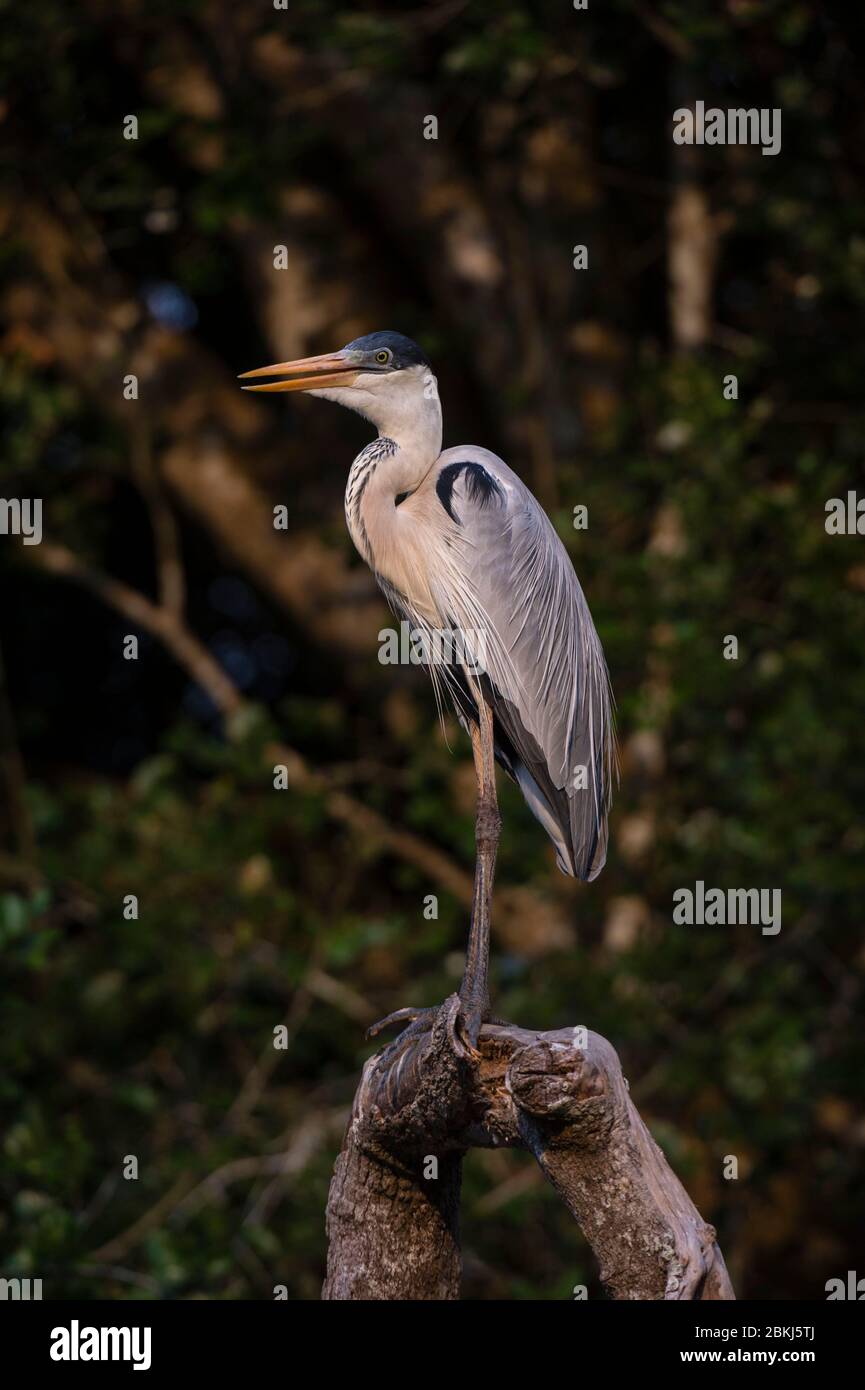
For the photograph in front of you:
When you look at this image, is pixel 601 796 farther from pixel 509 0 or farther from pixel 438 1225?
pixel 509 0

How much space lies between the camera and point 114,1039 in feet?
23.5

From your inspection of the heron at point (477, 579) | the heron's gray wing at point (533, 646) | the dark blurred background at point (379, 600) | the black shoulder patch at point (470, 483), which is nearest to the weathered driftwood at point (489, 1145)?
the heron at point (477, 579)

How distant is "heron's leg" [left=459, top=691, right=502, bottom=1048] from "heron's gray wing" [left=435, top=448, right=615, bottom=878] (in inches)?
2.9

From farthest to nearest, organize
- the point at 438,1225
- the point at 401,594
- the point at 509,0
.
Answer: the point at 509,0
the point at 401,594
the point at 438,1225

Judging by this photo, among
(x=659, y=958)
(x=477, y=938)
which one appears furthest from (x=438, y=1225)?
(x=659, y=958)

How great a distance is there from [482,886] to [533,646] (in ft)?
2.27

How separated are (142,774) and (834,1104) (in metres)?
3.40

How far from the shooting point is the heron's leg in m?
3.62

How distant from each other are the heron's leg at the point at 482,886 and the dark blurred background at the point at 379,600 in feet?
5.02

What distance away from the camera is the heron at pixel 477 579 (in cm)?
416
